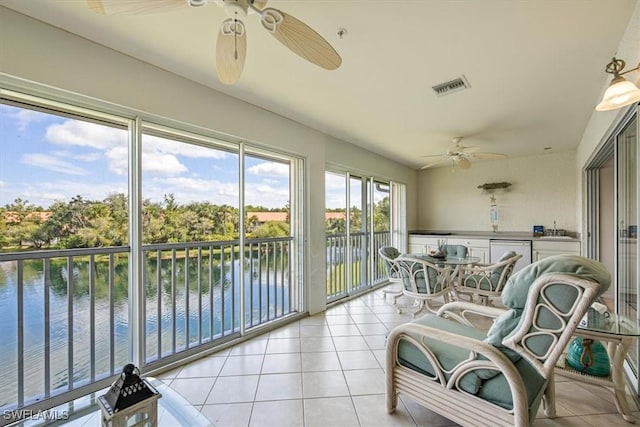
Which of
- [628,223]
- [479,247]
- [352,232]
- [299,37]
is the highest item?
[299,37]

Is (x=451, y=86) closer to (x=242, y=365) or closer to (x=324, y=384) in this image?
(x=324, y=384)

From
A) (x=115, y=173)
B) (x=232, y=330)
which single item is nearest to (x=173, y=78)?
(x=115, y=173)

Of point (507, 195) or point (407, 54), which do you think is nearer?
point (407, 54)

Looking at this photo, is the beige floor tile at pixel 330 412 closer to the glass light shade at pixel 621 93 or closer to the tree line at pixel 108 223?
the tree line at pixel 108 223

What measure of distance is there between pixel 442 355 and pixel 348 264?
3032 mm

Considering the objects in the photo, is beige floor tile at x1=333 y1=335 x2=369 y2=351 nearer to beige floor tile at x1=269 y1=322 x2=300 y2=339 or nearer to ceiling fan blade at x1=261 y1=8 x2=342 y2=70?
beige floor tile at x1=269 y1=322 x2=300 y2=339

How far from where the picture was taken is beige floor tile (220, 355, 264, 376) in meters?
2.39

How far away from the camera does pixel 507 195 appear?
5.91m

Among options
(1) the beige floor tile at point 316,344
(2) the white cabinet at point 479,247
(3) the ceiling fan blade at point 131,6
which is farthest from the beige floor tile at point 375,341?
(2) the white cabinet at point 479,247

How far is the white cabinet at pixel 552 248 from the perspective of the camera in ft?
15.5

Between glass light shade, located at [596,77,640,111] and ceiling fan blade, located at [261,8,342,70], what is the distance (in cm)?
155

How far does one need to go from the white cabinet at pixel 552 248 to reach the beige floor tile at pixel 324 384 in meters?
4.64

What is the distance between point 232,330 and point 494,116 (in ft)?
13.1

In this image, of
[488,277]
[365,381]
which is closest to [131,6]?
[365,381]
